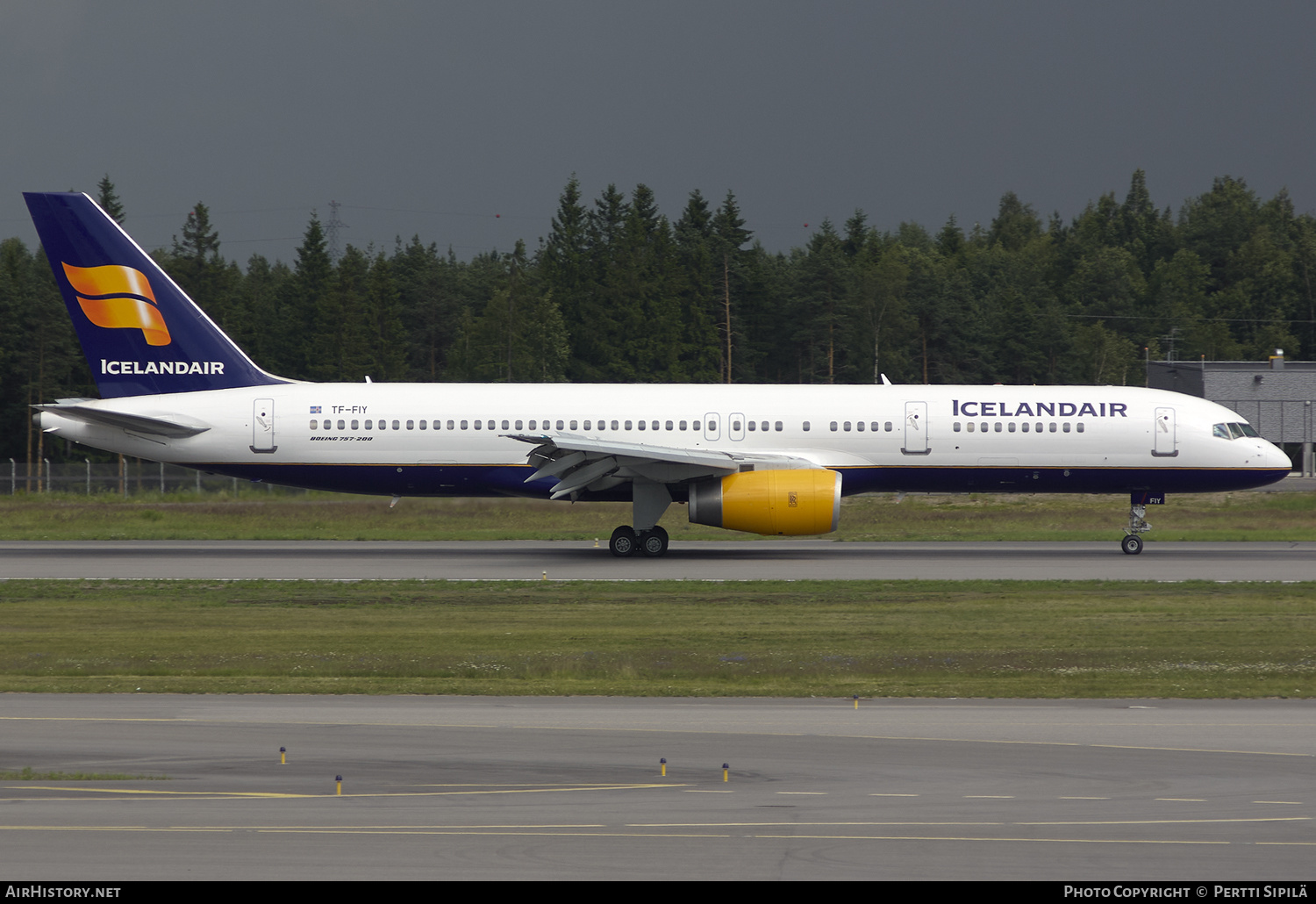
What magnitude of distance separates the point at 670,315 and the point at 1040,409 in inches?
2351

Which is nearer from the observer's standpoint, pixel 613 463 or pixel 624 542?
pixel 613 463

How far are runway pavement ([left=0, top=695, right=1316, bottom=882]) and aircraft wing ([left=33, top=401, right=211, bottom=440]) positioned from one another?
16.3m

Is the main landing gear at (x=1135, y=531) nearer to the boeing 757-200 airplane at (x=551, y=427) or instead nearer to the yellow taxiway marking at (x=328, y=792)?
the boeing 757-200 airplane at (x=551, y=427)

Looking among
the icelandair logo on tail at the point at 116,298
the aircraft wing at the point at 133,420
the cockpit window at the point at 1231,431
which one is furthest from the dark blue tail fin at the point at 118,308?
the cockpit window at the point at 1231,431

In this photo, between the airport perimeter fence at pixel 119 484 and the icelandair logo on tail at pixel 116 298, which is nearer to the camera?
the icelandair logo on tail at pixel 116 298

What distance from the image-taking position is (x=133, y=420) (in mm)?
29016

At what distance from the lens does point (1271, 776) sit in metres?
10.6

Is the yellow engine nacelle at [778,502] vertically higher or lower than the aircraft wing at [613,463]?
lower

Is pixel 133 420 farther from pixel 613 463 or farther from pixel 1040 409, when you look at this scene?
pixel 1040 409

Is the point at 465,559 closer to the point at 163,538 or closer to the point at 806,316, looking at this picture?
the point at 163,538

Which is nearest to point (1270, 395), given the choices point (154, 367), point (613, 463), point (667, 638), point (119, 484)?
point (613, 463)

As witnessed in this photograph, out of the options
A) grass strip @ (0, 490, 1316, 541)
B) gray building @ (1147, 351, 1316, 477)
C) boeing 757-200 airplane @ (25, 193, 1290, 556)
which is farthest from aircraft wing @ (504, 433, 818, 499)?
gray building @ (1147, 351, 1316, 477)

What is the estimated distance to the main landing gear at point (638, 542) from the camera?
2917 centimetres

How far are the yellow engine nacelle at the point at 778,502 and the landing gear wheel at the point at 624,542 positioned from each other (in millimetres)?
2141
